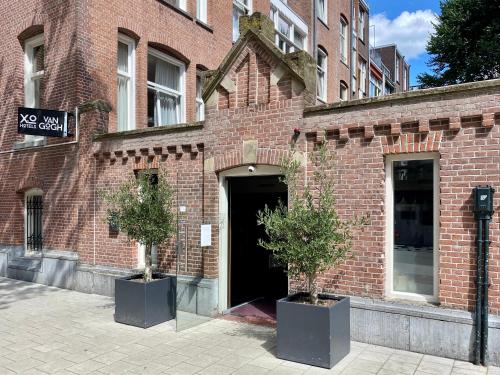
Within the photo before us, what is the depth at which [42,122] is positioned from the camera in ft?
30.0

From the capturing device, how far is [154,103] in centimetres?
1225

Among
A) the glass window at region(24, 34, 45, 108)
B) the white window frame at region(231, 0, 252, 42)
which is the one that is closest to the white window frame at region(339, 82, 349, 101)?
the white window frame at region(231, 0, 252, 42)

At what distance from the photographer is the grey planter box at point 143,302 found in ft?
22.9

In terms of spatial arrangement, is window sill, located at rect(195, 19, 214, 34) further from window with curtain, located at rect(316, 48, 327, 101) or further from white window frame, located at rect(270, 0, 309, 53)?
window with curtain, located at rect(316, 48, 327, 101)

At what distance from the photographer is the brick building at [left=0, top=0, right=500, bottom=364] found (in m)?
5.54

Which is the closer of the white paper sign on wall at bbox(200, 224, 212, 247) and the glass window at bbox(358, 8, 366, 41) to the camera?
the white paper sign on wall at bbox(200, 224, 212, 247)

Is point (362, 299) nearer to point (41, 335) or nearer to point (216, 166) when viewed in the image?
point (216, 166)

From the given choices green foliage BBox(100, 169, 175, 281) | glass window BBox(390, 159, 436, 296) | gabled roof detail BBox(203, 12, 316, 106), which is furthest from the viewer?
green foliage BBox(100, 169, 175, 281)

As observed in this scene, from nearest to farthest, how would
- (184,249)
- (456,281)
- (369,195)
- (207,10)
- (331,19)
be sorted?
(456,281) < (369,195) < (184,249) < (207,10) < (331,19)

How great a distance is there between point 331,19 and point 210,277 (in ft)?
57.7

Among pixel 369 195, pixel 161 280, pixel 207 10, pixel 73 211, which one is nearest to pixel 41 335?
pixel 161 280

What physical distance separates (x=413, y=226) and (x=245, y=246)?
15.0 feet

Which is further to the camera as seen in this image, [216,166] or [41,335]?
[216,166]

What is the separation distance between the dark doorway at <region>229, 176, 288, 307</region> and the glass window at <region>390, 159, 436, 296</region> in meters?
3.25
